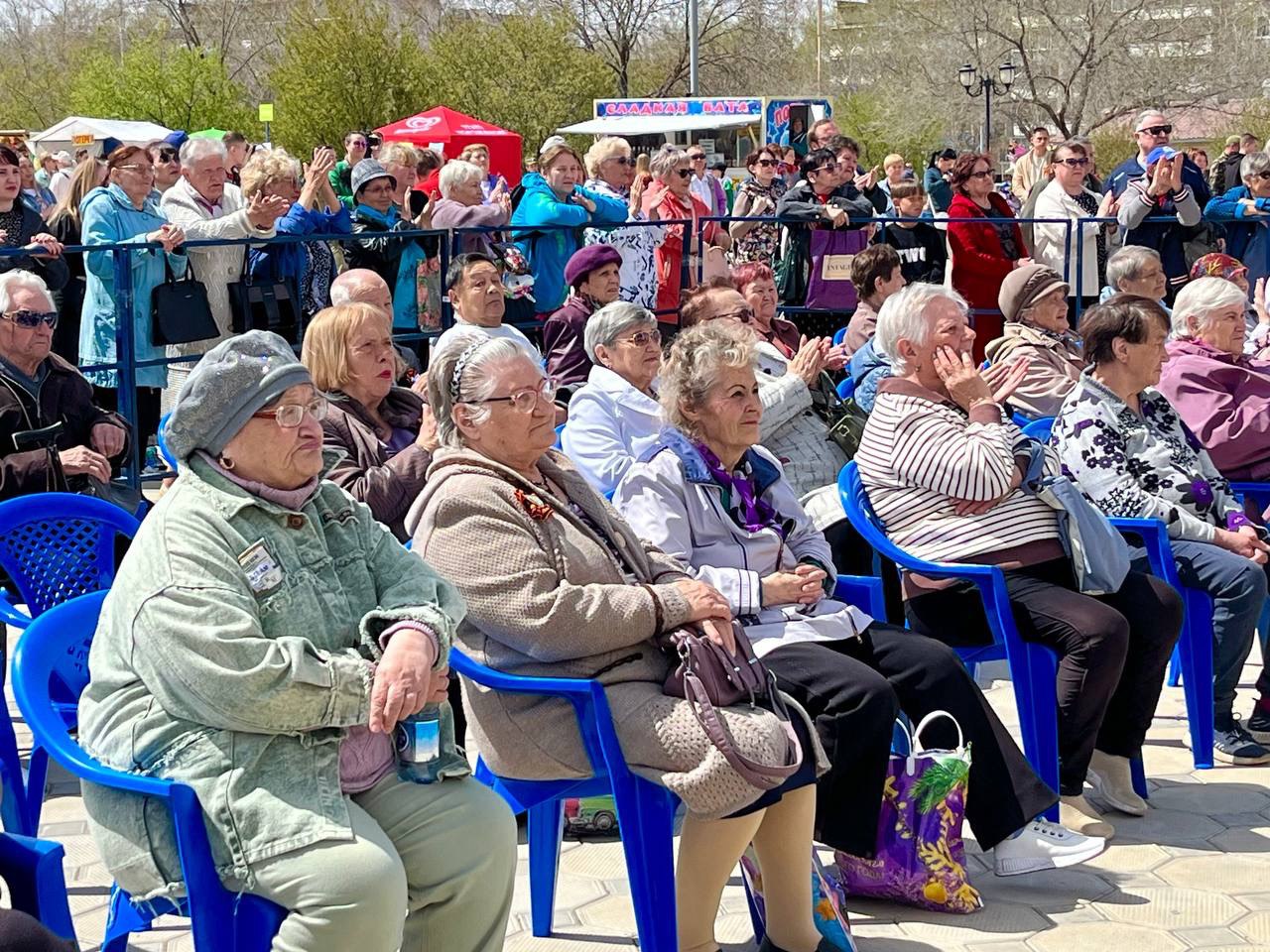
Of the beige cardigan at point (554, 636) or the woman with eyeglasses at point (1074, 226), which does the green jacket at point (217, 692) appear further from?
the woman with eyeglasses at point (1074, 226)

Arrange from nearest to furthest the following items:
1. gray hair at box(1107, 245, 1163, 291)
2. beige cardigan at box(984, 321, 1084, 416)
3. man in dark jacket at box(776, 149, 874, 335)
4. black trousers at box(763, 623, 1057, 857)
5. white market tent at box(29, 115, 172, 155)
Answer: black trousers at box(763, 623, 1057, 857) < beige cardigan at box(984, 321, 1084, 416) < gray hair at box(1107, 245, 1163, 291) < man in dark jacket at box(776, 149, 874, 335) < white market tent at box(29, 115, 172, 155)

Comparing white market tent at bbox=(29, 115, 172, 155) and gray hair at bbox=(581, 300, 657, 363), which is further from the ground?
white market tent at bbox=(29, 115, 172, 155)

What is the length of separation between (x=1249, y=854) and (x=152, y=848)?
2.95 m

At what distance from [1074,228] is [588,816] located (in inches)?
295

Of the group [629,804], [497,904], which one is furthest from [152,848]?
[629,804]

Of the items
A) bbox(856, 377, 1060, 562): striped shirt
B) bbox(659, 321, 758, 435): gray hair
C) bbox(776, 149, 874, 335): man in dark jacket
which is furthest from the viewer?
bbox(776, 149, 874, 335): man in dark jacket

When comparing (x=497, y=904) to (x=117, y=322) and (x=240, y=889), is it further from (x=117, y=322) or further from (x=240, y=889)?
(x=117, y=322)

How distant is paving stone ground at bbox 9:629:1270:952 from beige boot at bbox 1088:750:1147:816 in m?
0.03

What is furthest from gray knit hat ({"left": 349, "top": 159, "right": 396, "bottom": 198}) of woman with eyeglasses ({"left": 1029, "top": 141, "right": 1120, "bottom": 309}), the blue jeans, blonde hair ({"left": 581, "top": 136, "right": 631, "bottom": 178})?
the blue jeans

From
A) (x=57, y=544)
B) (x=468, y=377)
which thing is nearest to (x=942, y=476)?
(x=468, y=377)

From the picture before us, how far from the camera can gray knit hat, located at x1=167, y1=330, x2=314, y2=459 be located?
2.96 metres

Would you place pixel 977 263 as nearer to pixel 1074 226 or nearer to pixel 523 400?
pixel 1074 226

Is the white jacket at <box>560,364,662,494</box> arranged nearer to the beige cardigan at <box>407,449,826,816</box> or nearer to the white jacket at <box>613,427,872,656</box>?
the white jacket at <box>613,427,872,656</box>

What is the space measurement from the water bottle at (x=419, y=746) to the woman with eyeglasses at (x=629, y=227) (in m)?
5.91
